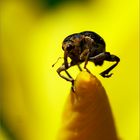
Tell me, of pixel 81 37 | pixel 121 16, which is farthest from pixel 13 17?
pixel 81 37

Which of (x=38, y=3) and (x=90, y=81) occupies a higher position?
(x=38, y=3)

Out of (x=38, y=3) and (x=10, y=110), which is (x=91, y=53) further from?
(x=38, y=3)

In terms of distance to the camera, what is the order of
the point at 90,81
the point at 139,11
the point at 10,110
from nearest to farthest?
1. the point at 90,81
2. the point at 10,110
3. the point at 139,11

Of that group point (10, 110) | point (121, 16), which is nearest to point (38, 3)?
point (121, 16)

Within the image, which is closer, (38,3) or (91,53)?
(91,53)

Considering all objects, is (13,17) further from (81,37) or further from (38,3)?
(81,37)

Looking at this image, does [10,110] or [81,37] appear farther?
[10,110]

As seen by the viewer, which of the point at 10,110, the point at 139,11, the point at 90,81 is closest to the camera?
the point at 90,81
